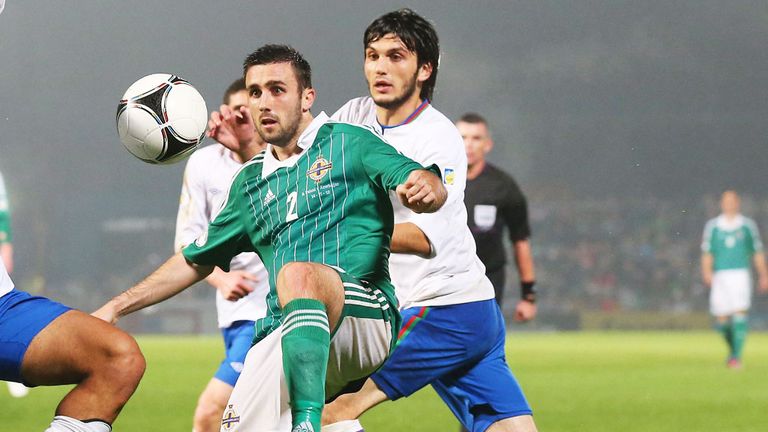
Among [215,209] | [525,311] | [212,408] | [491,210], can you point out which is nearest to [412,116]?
[215,209]

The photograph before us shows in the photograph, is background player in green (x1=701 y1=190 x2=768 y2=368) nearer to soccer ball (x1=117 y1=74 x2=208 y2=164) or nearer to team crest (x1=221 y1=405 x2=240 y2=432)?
soccer ball (x1=117 y1=74 x2=208 y2=164)

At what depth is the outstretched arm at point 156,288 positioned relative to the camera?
4238 millimetres

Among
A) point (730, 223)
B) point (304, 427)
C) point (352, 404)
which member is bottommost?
point (352, 404)

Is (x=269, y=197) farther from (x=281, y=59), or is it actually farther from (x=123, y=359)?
(x=123, y=359)

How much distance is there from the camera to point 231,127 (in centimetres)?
608

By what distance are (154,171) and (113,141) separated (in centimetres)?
215

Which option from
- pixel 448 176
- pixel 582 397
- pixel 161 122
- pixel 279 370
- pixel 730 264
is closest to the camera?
pixel 279 370

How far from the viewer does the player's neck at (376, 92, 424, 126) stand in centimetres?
469

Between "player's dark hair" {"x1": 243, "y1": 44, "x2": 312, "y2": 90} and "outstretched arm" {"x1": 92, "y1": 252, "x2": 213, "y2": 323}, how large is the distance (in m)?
0.76

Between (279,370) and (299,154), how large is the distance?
2.77 ft

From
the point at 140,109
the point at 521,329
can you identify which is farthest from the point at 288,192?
the point at 521,329

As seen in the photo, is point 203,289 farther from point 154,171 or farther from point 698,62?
point 698,62

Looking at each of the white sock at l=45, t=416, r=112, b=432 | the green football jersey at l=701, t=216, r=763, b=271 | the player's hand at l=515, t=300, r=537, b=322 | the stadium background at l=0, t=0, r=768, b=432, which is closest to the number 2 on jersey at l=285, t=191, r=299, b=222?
the white sock at l=45, t=416, r=112, b=432

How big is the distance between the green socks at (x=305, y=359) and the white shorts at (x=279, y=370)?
191mm
